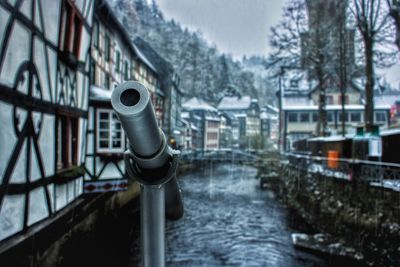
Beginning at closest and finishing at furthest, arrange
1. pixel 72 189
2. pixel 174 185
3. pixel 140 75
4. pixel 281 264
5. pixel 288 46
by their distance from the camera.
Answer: pixel 174 185 → pixel 72 189 → pixel 281 264 → pixel 140 75 → pixel 288 46

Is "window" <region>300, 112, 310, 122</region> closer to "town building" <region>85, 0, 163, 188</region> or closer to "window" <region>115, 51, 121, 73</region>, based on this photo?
"window" <region>115, 51, 121, 73</region>

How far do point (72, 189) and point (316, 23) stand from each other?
37.8 ft

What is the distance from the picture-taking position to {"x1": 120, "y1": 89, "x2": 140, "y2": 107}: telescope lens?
3.22ft

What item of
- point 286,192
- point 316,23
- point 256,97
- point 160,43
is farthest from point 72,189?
point 256,97

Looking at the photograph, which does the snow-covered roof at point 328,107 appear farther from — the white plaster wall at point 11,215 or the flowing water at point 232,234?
the white plaster wall at point 11,215

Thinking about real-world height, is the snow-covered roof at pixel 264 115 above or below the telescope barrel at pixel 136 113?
above

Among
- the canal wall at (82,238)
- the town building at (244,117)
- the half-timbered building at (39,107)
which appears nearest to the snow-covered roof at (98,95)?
the half-timbered building at (39,107)

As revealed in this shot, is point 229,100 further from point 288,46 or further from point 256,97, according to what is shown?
point 288,46

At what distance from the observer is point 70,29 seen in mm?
5566

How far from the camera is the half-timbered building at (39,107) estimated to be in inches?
143

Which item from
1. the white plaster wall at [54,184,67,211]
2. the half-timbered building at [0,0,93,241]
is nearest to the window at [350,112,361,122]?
the half-timbered building at [0,0,93,241]

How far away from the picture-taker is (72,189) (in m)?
6.10

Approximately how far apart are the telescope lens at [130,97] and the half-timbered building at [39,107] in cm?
306

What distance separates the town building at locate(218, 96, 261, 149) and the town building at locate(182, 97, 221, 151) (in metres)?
3.16
